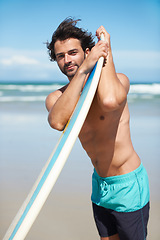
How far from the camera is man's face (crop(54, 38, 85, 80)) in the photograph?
1725 millimetres

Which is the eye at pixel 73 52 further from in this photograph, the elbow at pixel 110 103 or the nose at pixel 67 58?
the elbow at pixel 110 103

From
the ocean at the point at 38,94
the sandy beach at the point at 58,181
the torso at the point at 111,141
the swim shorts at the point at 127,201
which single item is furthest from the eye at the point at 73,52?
the ocean at the point at 38,94

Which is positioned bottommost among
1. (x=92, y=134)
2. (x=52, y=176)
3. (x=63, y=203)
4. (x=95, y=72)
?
(x=63, y=203)

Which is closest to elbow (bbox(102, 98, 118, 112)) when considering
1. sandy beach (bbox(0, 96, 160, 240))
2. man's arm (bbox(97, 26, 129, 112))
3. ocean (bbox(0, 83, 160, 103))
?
man's arm (bbox(97, 26, 129, 112))

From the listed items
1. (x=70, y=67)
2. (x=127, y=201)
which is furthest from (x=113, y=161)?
(x=70, y=67)

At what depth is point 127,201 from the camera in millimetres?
1701

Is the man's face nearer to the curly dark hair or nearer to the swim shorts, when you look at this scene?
the curly dark hair

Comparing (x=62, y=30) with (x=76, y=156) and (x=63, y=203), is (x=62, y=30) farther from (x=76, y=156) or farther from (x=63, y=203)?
(x=76, y=156)

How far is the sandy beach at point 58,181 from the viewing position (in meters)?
2.99

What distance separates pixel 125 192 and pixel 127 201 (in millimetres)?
51

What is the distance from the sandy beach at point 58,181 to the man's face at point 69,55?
5.82 feet

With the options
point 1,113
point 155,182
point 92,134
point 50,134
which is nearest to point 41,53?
point 1,113

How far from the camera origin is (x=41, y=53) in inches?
1150

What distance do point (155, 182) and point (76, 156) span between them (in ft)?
4.74
